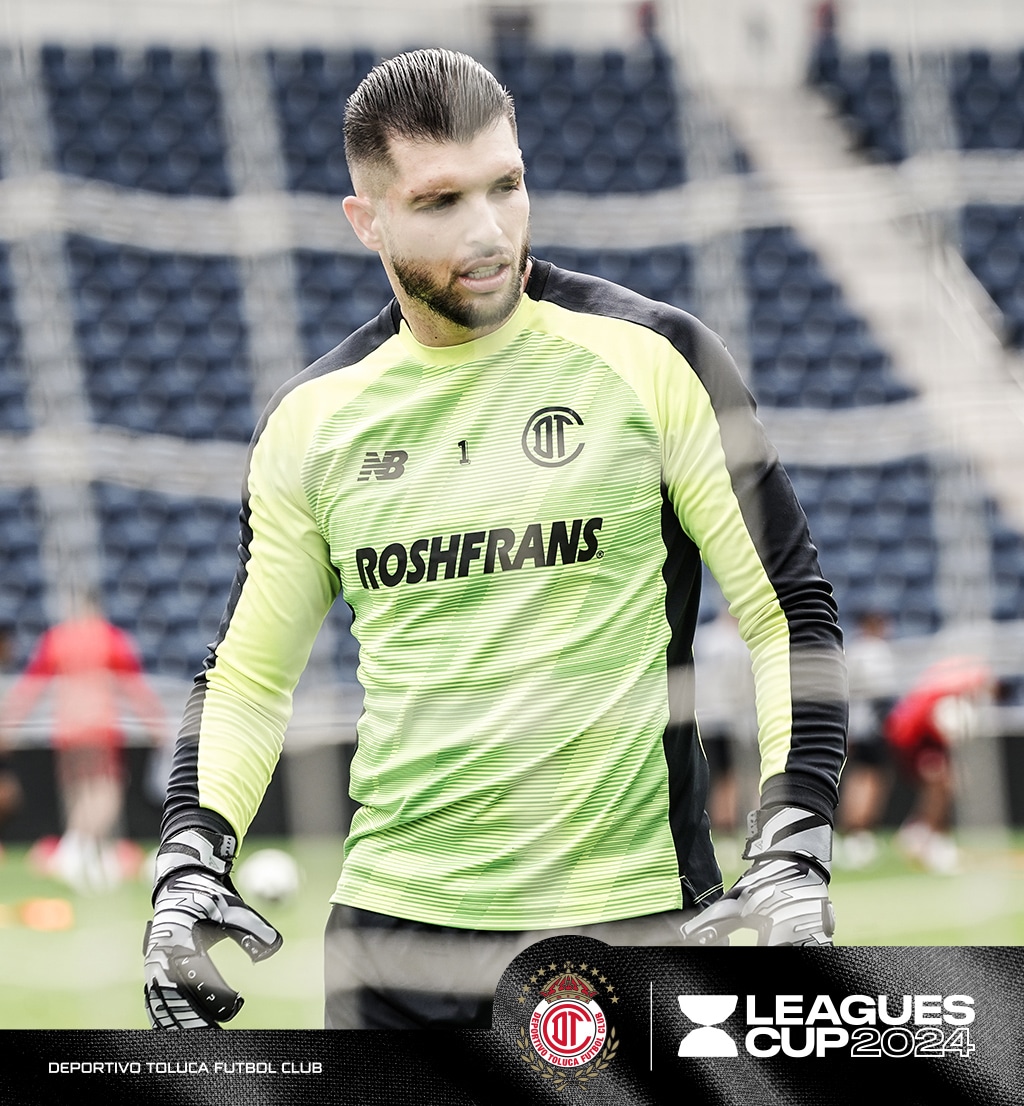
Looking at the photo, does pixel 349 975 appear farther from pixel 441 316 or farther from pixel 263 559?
pixel 441 316

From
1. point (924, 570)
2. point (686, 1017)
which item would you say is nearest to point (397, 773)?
point (686, 1017)

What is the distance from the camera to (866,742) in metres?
4.79

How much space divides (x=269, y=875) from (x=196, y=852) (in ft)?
5.26

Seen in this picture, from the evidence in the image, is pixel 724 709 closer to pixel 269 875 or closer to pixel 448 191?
pixel 269 875

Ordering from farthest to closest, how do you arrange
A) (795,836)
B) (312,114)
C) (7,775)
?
(7,775)
(312,114)
(795,836)

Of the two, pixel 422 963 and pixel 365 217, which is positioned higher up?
pixel 365 217

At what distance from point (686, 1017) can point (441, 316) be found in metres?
0.90

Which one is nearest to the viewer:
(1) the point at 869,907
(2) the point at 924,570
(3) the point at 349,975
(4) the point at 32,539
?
(3) the point at 349,975

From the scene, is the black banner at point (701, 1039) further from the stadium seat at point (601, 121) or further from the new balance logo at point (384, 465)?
the stadium seat at point (601, 121)

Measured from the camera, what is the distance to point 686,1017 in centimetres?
180

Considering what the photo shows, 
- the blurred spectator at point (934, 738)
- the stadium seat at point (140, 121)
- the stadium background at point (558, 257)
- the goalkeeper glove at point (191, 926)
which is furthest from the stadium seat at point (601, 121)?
the goalkeeper glove at point (191, 926)

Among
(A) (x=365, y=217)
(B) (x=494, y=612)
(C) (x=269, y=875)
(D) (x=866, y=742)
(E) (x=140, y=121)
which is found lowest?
(B) (x=494, y=612)

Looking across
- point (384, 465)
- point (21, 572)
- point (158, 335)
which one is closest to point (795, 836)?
point (384, 465)

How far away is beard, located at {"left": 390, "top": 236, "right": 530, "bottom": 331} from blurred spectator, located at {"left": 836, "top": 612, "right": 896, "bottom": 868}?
22.9 inches
